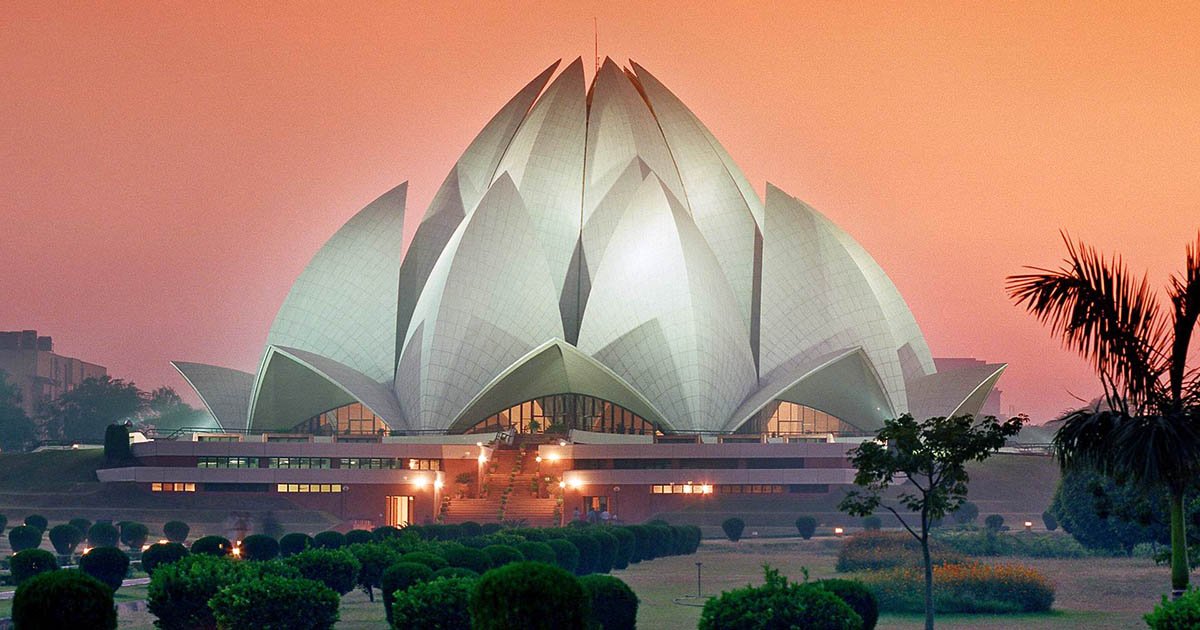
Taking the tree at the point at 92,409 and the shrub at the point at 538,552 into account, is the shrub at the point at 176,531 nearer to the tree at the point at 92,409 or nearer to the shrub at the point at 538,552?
the shrub at the point at 538,552

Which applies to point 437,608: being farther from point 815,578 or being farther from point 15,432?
point 15,432

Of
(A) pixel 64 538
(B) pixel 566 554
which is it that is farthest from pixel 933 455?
(A) pixel 64 538

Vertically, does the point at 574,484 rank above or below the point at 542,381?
below

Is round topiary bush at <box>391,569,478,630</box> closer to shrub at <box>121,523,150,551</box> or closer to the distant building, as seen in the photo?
shrub at <box>121,523,150,551</box>

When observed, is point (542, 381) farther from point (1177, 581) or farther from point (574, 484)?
point (1177, 581)

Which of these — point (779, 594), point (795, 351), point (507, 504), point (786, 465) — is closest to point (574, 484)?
point (507, 504)

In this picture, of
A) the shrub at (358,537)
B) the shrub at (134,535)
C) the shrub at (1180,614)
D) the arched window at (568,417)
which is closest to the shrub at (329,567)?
the shrub at (358,537)
